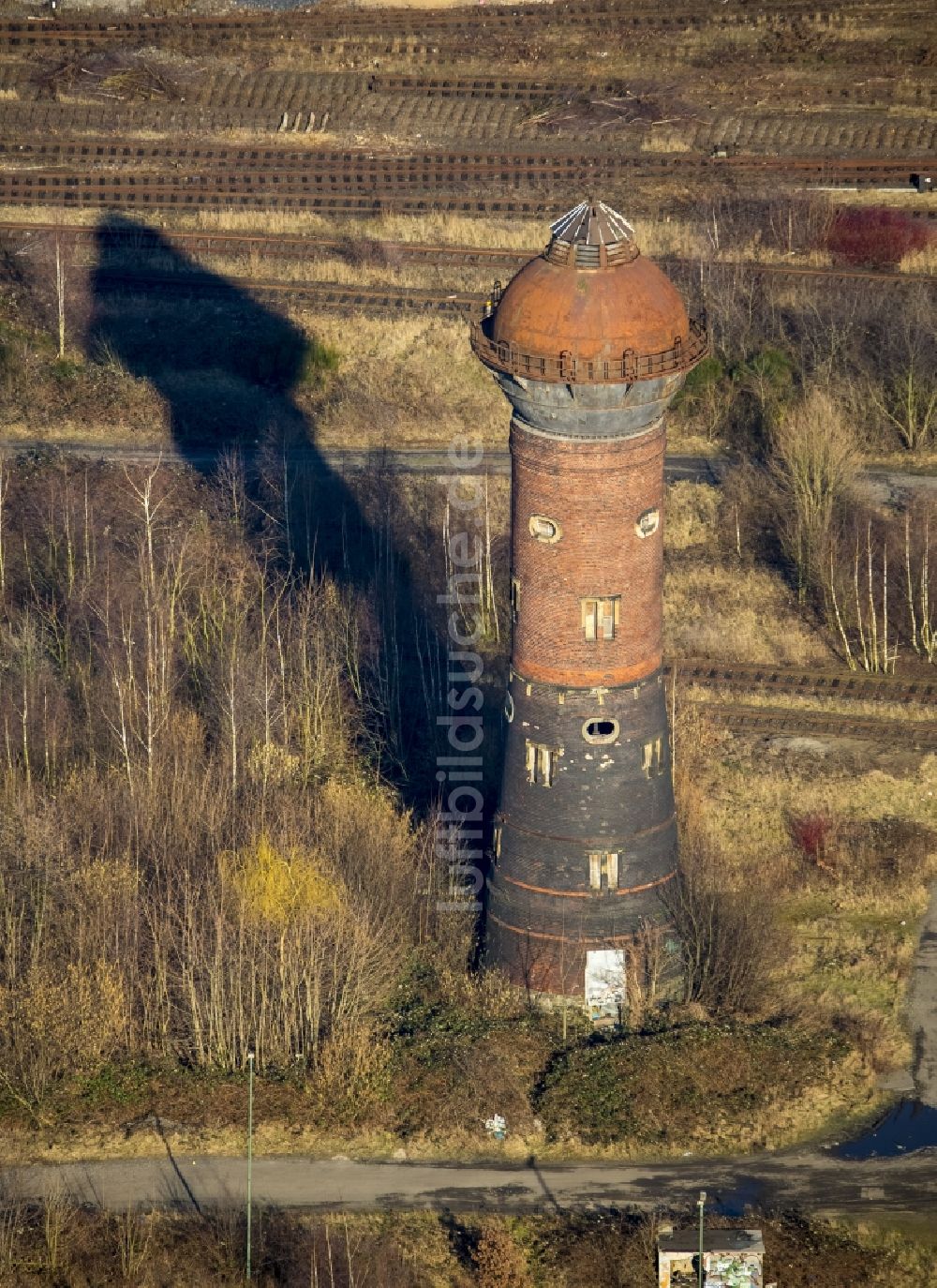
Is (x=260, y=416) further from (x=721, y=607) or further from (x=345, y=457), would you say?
(x=721, y=607)

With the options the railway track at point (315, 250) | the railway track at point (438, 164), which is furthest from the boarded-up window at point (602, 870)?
the railway track at point (438, 164)

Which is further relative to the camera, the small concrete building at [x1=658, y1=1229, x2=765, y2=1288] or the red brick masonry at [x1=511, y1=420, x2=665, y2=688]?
the red brick masonry at [x1=511, y1=420, x2=665, y2=688]

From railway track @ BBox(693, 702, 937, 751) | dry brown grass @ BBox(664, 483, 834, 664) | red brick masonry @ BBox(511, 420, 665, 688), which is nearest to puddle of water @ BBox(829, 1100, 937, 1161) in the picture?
red brick masonry @ BBox(511, 420, 665, 688)

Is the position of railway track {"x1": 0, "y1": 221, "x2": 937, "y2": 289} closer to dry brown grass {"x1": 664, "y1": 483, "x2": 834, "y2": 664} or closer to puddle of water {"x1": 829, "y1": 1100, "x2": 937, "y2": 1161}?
dry brown grass {"x1": 664, "y1": 483, "x2": 834, "y2": 664}

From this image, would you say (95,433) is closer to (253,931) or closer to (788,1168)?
(253,931)

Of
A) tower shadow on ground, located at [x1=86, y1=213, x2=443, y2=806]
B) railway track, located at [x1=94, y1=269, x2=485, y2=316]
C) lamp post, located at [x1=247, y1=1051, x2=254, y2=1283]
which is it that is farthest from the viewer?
railway track, located at [x1=94, y1=269, x2=485, y2=316]

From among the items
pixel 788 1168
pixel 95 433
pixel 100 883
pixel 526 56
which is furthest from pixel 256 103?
pixel 788 1168

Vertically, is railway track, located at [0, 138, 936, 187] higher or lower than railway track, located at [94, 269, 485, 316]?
higher

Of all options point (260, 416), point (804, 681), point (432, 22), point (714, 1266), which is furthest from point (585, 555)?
point (432, 22)
